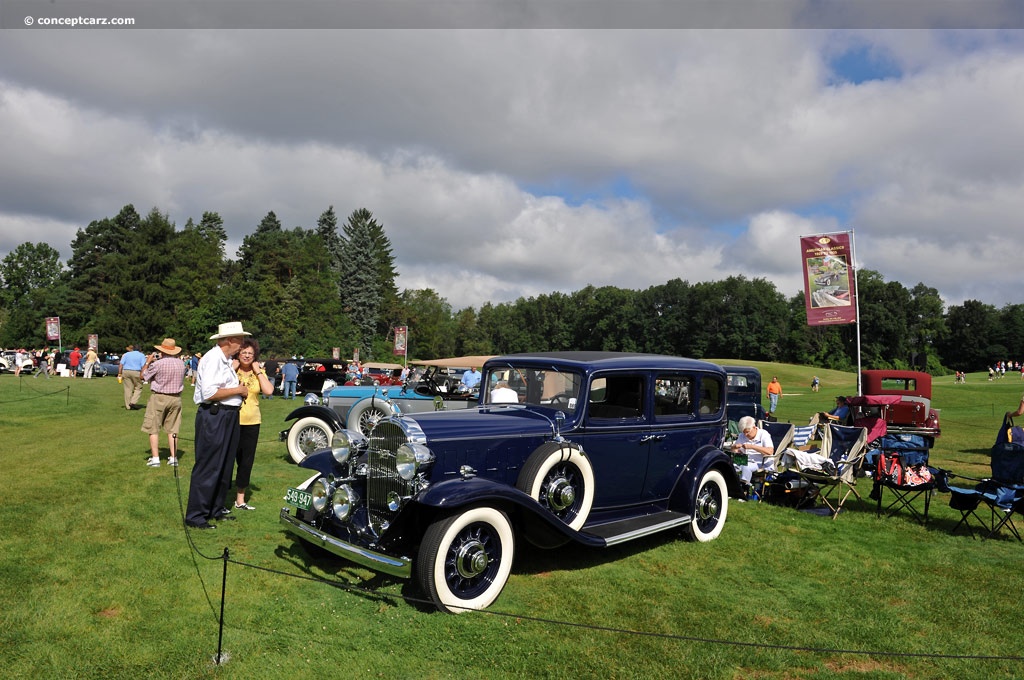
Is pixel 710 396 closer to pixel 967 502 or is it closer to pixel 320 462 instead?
pixel 967 502

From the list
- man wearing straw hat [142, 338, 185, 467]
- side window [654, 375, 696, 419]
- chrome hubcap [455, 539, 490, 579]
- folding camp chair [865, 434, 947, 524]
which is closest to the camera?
chrome hubcap [455, 539, 490, 579]

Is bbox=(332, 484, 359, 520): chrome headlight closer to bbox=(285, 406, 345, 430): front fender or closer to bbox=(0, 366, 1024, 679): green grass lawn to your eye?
bbox=(0, 366, 1024, 679): green grass lawn

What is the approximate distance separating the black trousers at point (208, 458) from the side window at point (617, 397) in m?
3.69

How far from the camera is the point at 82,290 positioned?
61312 millimetres

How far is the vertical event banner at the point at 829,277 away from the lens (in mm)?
19000

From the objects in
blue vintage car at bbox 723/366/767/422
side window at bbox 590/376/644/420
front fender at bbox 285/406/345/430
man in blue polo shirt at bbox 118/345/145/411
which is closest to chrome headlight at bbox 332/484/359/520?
side window at bbox 590/376/644/420

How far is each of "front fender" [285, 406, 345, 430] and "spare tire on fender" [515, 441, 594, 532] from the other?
5421 millimetres

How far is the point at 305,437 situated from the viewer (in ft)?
33.3

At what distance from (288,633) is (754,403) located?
1606 cm

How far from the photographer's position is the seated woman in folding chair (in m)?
8.63

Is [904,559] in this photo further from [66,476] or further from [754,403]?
[754,403]

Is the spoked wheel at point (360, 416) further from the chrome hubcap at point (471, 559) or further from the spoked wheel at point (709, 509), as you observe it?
the chrome hubcap at point (471, 559)

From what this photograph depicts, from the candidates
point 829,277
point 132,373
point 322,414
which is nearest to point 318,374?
point 132,373

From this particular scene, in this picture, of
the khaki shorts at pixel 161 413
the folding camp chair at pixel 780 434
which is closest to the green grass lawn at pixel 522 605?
the khaki shorts at pixel 161 413
